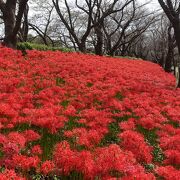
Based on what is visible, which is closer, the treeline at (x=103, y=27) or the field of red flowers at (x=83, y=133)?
the field of red flowers at (x=83, y=133)

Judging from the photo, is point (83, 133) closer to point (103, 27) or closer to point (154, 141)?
point (154, 141)

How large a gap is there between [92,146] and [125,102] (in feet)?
14.1

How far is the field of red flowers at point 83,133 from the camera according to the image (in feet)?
14.5

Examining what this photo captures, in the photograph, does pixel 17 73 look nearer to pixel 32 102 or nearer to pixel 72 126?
pixel 32 102

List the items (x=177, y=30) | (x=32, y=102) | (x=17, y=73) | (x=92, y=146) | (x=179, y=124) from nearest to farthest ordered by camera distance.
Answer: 1. (x=92, y=146)
2. (x=32, y=102)
3. (x=179, y=124)
4. (x=17, y=73)
5. (x=177, y=30)

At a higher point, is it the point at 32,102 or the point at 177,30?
the point at 177,30

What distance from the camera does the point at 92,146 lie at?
541 cm

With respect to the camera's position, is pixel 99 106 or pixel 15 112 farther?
pixel 99 106

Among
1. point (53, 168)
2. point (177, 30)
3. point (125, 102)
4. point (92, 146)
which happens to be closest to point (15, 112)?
point (92, 146)

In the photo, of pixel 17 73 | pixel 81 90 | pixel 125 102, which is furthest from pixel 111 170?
pixel 17 73

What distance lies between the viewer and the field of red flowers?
4.43 metres

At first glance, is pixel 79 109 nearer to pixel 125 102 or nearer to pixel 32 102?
pixel 32 102

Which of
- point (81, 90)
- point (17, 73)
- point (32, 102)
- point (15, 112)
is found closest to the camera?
point (15, 112)

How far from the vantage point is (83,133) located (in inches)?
229
